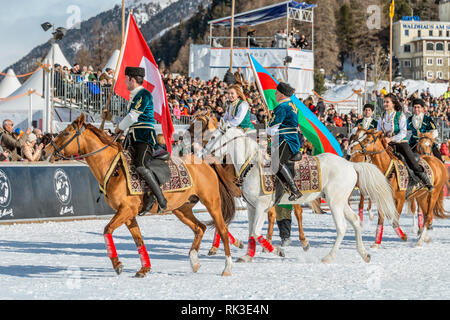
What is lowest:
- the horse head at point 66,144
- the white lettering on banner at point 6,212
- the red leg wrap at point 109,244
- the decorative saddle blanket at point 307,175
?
the white lettering on banner at point 6,212

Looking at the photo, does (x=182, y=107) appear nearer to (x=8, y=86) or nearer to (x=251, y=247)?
(x=251, y=247)

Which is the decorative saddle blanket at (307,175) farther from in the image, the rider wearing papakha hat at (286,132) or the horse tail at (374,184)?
the horse tail at (374,184)

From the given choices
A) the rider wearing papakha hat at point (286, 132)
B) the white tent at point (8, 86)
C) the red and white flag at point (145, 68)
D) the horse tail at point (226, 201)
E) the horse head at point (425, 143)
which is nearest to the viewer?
the rider wearing papakha hat at point (286, 132)

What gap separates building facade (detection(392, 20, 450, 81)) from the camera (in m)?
139

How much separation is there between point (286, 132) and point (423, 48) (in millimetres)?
136930

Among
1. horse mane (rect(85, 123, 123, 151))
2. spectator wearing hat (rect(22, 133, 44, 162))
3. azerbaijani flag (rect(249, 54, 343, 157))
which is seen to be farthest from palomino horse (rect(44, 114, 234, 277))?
spectator wearing hat (rect(22, 133, 44, 162))

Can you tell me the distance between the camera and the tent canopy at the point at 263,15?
49688 mm

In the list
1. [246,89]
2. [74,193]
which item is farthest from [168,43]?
[74,193]

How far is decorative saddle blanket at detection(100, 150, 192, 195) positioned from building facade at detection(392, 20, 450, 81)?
134 meters

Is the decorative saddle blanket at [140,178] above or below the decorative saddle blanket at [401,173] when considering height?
above

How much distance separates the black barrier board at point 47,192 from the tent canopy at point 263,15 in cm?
3433

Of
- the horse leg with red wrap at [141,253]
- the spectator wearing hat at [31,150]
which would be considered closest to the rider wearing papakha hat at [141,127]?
the horse leg with red wrap at [141,253]

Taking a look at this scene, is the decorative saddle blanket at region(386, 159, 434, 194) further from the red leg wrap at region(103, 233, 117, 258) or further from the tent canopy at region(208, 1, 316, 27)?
the tent canopy at region(208, 1, 316, 27)

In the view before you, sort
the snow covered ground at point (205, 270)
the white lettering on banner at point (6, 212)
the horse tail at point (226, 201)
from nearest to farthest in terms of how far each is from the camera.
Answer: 1. the snow covered ground at point (205, 270)
2. the horse tail at point (226, 201)
3. the white lettering on banner at point (6, 212)
